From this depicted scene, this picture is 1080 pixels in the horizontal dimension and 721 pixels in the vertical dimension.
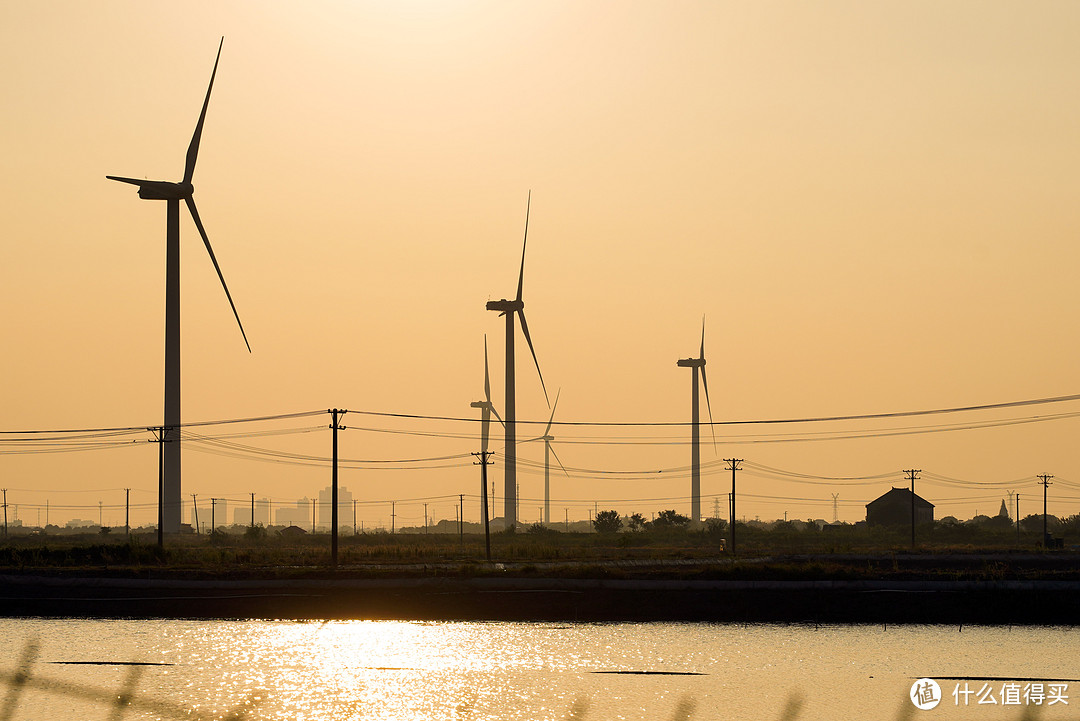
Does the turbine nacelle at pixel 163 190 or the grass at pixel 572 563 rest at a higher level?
the turbine nacelle at pixel 163 190

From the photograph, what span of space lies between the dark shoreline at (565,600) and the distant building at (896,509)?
4562 inches

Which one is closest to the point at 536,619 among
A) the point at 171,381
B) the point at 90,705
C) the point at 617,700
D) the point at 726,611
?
the point at 726,611

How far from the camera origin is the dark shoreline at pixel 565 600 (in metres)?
47.8

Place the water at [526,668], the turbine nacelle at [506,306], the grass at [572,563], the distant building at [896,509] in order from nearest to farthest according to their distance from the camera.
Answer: the water at [526,668]
the grass at [572,563]
the turbine nacelle at [506,306]
the distant building at [896,509]

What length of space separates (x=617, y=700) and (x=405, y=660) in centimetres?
912

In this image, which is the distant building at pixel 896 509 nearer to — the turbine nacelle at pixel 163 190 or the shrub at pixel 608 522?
the shrub at pixel 608 522

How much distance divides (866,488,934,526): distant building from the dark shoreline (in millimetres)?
115878

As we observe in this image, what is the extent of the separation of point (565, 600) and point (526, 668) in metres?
16.1

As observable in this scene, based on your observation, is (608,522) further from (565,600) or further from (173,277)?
(565,600)

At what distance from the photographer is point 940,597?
A: 50.6 m

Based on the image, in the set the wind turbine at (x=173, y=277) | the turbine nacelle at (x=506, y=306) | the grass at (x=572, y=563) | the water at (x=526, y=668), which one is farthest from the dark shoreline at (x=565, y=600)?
the turbine nacelle at (x=506, y=306)

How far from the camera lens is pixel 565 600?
5044cm

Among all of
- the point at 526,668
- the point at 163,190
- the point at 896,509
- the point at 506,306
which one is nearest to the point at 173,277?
the point at 163,190

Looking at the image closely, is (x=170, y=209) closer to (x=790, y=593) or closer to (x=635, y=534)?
(x=635, y=534)
